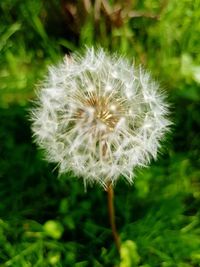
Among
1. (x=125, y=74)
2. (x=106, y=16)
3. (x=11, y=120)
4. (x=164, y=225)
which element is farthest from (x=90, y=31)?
(x=164, y=225)

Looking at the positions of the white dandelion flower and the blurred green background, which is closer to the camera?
the white dandelion flower

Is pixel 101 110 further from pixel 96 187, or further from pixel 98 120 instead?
pixel 96 187

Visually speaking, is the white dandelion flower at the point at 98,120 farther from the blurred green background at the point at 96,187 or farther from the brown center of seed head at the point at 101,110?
the blurred green background at the point at 96,187

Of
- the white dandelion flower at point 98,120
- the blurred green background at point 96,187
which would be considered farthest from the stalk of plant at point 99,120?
the blurred green background at point 96,187

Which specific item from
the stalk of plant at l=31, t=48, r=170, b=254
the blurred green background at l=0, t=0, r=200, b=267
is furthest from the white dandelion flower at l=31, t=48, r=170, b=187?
the blurred green background at l=0, t=0, r=200, b=267

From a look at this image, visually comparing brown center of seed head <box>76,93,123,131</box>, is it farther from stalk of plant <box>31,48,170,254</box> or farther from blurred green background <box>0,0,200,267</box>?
blurred green background <box>0,0,200,267</box>

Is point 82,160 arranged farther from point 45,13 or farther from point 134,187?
point 45,13

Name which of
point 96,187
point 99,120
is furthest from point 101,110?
point 96,187
